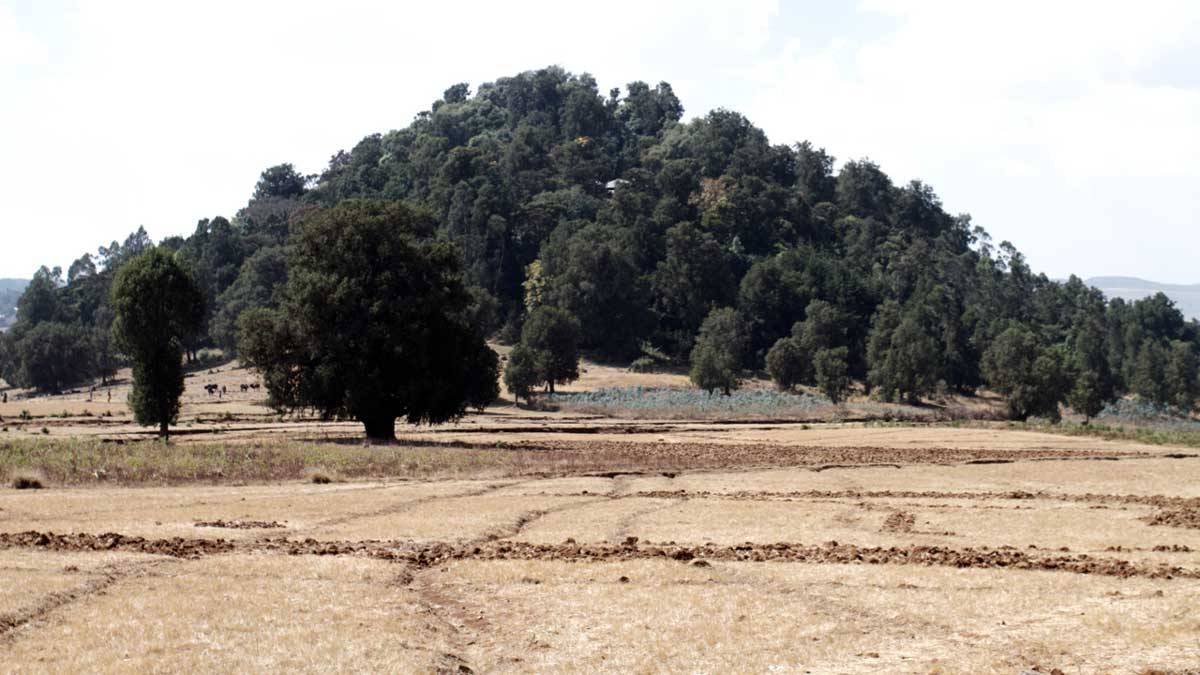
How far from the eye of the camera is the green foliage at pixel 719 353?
13012 centimetres

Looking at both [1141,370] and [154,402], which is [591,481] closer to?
[154,402]

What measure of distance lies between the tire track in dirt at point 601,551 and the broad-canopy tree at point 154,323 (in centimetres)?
4155

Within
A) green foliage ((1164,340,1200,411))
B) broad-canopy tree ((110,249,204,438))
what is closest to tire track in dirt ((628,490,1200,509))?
broad-canopy tree ((110,249,204,438))

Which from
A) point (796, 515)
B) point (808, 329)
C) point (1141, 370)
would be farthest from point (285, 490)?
point (1141, 370)

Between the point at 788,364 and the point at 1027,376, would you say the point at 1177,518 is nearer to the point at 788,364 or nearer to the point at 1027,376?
the point at 1027,376

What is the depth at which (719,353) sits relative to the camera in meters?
139

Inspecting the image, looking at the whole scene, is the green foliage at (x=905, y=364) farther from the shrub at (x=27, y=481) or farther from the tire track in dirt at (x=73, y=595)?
the tire track in dirt at (x=73, y=595)

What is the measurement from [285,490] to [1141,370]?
15073cm

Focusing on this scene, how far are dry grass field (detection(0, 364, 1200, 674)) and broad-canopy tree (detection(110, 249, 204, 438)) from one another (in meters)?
17.2

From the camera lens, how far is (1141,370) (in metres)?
162

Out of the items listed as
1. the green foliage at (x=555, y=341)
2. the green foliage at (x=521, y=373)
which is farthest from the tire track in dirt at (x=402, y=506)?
the green foliage at (x=555, y=341)

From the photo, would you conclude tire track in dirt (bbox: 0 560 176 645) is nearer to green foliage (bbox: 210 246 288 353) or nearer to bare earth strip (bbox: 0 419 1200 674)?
bare earth strip (bbox: 0 419 1200 674)

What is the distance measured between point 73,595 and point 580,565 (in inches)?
367

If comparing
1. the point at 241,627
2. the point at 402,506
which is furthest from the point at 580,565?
the point at 402,506
